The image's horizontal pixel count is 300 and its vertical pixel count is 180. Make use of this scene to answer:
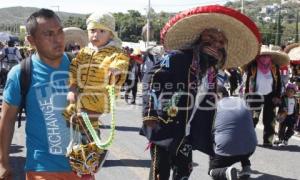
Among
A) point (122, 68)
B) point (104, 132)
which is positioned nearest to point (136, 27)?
point (104, 132)

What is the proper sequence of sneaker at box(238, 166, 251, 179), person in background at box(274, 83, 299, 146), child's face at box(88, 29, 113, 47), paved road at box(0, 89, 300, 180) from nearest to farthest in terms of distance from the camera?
child's face at box(88, 29, 113, 47) < sneaker at box(238, 166, 251, 179) < paved road at box(0, 89, 300, 180) < person in background at box(274, 83, 299, 146)

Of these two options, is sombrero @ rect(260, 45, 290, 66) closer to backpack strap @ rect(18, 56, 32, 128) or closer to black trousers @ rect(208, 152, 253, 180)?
black trousers @ rect(208, 152, 253, 180)

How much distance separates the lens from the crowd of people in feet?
10.9

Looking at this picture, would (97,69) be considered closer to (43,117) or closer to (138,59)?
(43,117)

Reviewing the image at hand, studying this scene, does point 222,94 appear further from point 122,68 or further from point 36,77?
point 36,77

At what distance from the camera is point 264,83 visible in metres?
9.15

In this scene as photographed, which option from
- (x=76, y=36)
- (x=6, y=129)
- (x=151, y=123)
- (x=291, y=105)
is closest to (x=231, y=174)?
(x=151, y=123)

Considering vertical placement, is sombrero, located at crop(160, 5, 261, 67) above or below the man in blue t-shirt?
above

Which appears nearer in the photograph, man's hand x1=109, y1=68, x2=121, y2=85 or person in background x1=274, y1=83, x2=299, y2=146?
man's hand x1=109, y1=68, x2=121, y2=85

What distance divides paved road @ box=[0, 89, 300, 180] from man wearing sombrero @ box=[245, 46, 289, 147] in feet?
1.51

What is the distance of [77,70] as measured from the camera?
357 centimetres

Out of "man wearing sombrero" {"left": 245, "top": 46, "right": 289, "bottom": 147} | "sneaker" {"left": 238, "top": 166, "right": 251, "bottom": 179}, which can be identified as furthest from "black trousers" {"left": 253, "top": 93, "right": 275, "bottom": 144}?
"sneaker" {"left": 238, "top": 166, "right": 251, "bottom": 179}

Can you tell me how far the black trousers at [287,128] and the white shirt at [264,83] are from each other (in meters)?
0.74

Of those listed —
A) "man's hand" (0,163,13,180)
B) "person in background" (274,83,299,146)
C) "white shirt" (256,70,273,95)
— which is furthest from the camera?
"person in background" (274,83,299,146)
